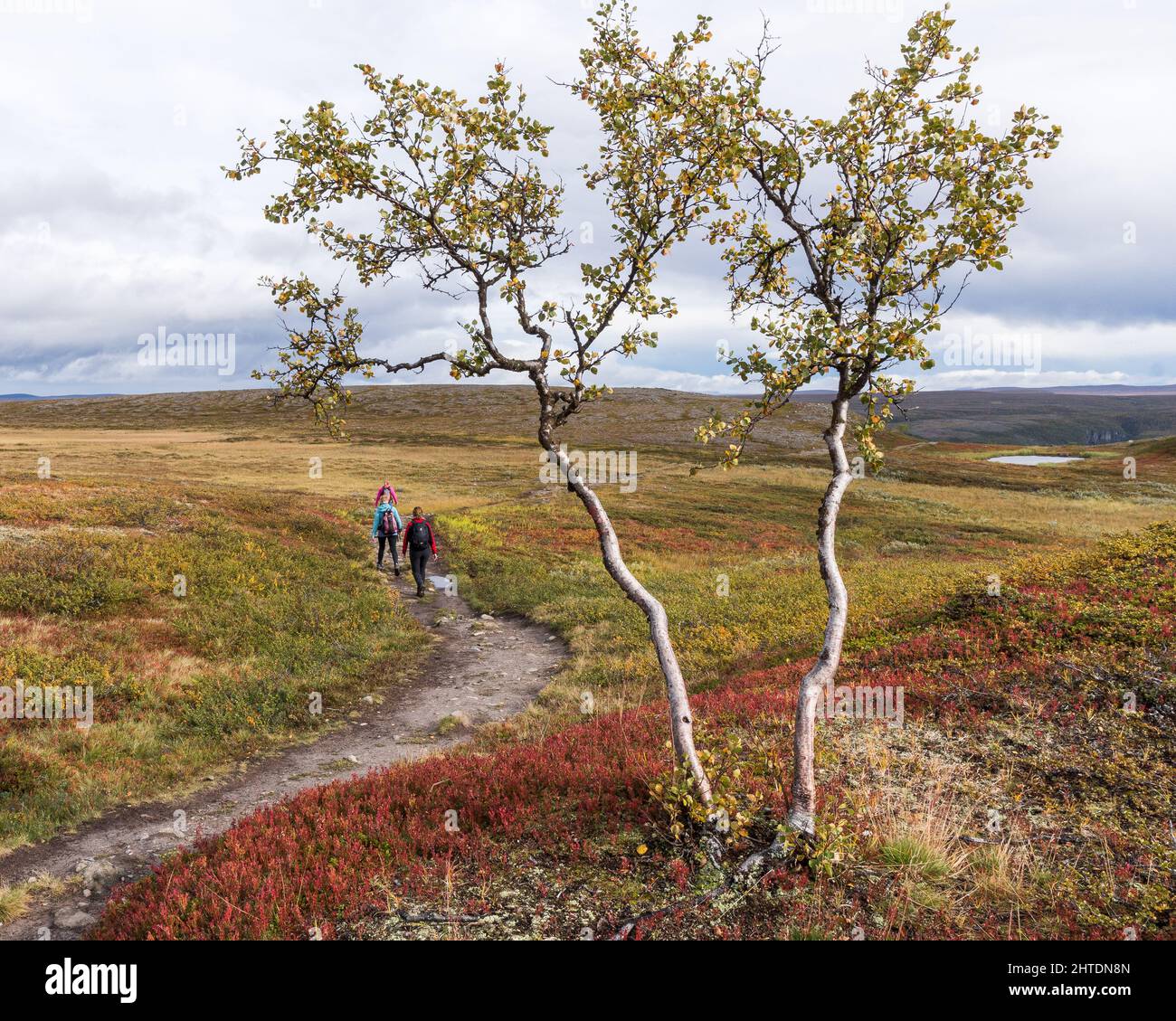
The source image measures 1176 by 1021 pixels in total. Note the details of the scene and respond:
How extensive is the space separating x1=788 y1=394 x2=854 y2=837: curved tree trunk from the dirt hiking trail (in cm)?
801

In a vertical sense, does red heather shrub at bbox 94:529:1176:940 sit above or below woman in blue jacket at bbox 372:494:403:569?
below

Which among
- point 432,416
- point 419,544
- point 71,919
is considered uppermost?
point 432,416

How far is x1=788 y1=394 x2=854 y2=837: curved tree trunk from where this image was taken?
706 cm

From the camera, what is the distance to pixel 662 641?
25.0 ft

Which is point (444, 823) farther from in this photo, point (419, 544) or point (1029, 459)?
point (1029, 459)

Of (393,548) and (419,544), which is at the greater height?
(419,544)

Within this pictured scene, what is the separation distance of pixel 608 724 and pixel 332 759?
555 centimetres

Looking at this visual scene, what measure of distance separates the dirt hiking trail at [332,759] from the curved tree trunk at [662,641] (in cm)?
697

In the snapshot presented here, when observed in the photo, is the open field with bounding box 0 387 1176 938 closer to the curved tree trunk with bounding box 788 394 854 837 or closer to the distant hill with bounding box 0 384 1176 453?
the curved tree trunk with bounding box 788 394 854 837

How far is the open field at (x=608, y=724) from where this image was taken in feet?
22.2

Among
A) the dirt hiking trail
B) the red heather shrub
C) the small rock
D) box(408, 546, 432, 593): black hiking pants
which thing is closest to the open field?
the red heather shrub

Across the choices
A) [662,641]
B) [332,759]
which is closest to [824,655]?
[662,641]
